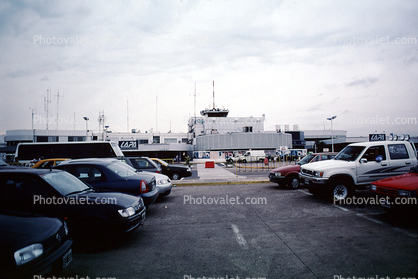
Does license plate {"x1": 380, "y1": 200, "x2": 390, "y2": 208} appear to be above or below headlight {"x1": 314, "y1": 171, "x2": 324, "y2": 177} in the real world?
below

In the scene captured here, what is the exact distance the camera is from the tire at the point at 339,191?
780 centimetres

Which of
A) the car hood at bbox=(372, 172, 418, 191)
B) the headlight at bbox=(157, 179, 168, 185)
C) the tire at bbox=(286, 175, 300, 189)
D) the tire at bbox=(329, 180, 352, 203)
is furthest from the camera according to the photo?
the tire at bbox=(286, 175, 300, 189)

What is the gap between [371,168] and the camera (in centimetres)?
788

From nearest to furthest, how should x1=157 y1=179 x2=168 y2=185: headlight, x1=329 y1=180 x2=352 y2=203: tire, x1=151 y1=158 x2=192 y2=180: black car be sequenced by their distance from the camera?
x1=329 y1=180 x2=352 y2=203: tire < x1=157 y1=179 x2=168 y2=185: headlight < x1=151 y1=158 x2=192 y2=180: black car

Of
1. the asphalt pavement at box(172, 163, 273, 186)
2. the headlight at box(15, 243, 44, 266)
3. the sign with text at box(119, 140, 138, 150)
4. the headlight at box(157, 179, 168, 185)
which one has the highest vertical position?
the sign with text at box(119, 140, 138, 150)

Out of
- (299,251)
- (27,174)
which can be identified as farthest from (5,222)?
(299,251)

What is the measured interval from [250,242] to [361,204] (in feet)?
16.4

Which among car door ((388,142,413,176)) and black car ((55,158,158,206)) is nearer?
black car ((55,158,158,206))

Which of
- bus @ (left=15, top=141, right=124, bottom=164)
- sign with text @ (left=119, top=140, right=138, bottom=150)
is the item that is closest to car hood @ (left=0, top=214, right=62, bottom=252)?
bus @ (left=15, top=141, right=124, bottom=164)

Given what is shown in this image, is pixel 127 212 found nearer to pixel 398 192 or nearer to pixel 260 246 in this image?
pixel 260 246

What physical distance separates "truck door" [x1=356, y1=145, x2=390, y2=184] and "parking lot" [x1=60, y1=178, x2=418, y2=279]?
1.01 m

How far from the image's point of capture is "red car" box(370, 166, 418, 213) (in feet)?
16.7

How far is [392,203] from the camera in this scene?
5.42 meters

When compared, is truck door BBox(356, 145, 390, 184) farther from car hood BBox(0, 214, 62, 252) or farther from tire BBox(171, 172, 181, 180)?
tire BBox(171, 172, 181, 180)
